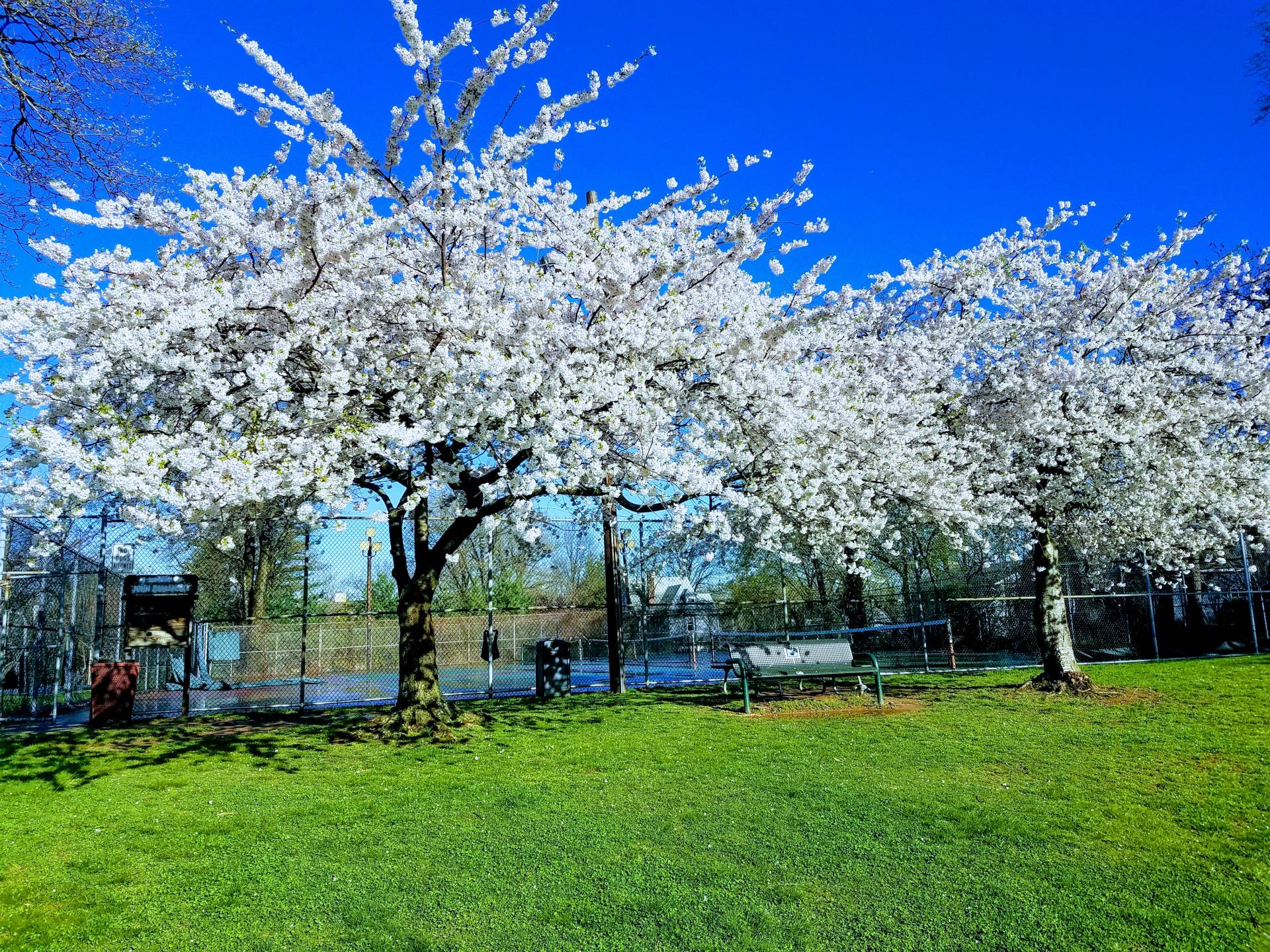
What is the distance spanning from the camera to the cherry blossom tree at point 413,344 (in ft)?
21.2

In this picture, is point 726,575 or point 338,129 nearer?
point 338,129

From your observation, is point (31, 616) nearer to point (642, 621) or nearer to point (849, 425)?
point (642, 621)

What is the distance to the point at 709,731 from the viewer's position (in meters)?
8.86

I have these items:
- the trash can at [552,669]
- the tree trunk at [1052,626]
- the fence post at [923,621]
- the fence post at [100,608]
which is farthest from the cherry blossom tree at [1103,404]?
the fence post at [100,608]

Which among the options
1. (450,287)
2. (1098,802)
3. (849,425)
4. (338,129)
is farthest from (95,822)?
(849,425)

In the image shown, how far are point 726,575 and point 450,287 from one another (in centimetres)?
1138

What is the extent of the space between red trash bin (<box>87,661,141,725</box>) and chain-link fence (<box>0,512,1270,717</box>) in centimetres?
45

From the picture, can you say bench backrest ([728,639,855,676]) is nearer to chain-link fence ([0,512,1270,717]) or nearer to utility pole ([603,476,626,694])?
chain-link fence ([0,512,1270,717])

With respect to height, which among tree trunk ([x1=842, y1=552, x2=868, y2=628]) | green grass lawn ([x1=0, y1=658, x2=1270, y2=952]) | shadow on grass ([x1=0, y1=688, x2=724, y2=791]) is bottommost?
green grass lawn ([x1=0, y1=658, x2=1270, y2=952])

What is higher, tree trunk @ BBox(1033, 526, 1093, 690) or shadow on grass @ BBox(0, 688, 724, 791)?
tree trunk @ BBox(1033, 526, 1093, 690)

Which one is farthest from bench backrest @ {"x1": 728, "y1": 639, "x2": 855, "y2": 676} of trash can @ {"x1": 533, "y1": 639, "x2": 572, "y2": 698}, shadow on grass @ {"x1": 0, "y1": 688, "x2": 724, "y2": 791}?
trash can @ {"x1": 533, "y1": 639, "x2": 572, "y2": 698}

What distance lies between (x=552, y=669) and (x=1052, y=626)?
7.21 meters

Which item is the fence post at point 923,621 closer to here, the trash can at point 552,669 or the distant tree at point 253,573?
the trash can at point 552,669

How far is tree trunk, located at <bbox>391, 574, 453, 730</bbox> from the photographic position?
8.98 m
